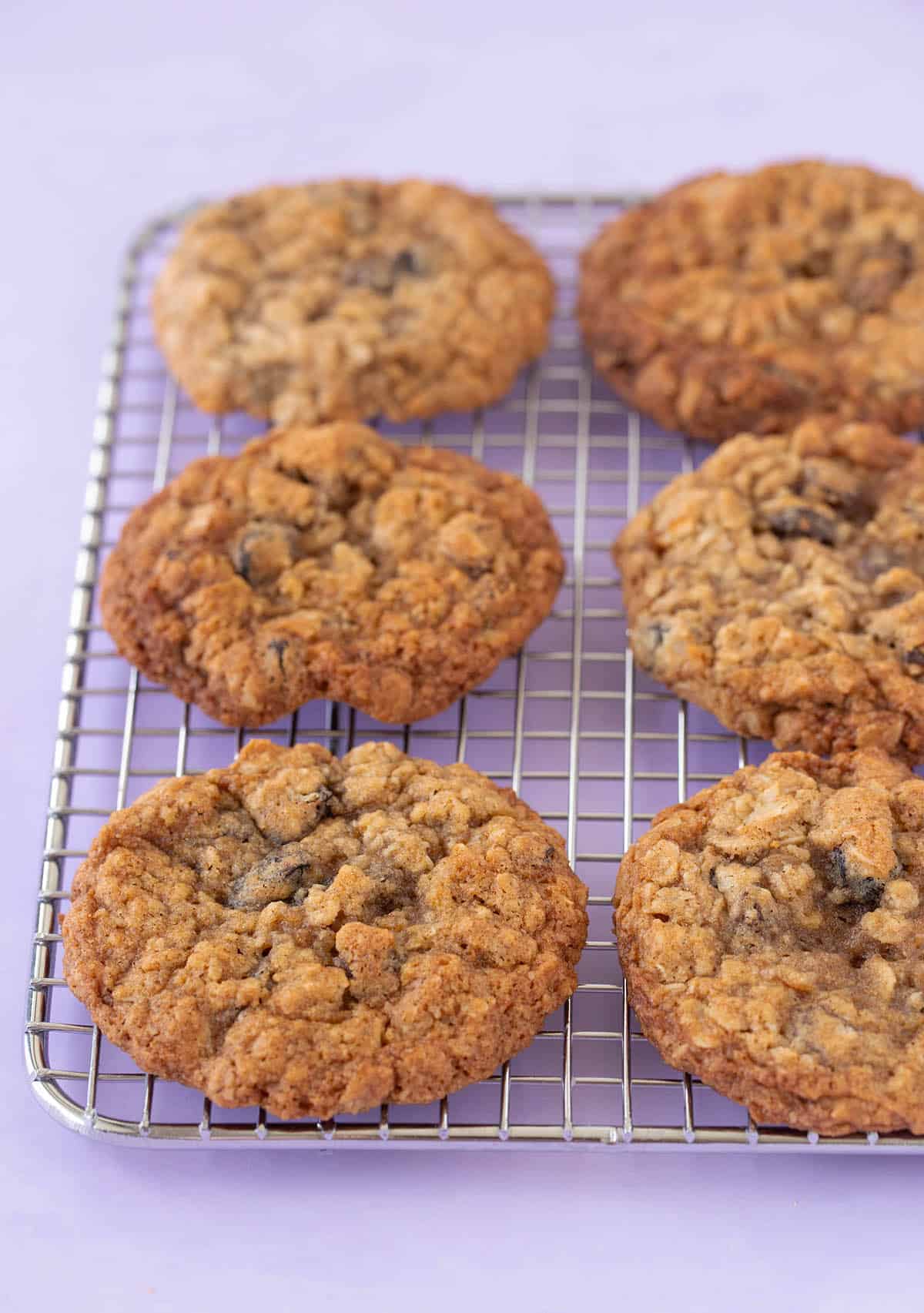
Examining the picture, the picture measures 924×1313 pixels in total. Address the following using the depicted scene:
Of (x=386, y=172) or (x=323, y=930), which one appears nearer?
(x=323, y=930)

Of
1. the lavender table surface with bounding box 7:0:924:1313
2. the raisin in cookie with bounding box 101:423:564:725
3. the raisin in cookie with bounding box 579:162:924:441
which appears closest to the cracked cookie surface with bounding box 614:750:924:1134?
the lavender table surface with bounding box 7:0:924:1313

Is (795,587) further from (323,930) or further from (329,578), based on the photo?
(323,930)

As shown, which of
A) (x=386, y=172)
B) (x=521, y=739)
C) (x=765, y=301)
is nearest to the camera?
(x=521, y=739)

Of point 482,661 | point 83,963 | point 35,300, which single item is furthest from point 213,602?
point 35,300

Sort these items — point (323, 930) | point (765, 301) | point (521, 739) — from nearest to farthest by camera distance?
1. point (323, 930)
2. point (521, 739)
3. point (765, 301)

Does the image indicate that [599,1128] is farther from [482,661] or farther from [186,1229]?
[482,661]

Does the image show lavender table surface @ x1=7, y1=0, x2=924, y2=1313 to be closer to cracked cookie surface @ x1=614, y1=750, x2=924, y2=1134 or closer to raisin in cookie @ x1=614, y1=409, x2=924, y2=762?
cracked cookie surface @ x1=614, y1=750, x2=924, y2=1134

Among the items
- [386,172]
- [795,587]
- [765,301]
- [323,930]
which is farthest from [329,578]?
[386,172]
